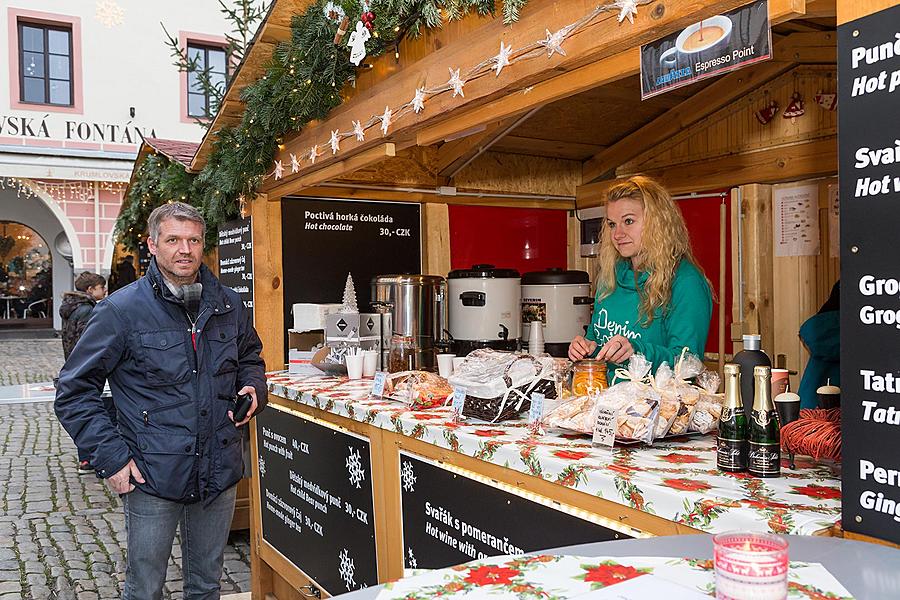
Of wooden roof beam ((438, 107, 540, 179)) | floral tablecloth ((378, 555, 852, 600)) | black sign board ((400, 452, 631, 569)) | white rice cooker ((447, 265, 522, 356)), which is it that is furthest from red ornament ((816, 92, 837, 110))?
floral tablecloth ((378, 555, 852, 600))

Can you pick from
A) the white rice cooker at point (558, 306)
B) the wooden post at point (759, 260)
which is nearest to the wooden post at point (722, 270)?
the wooden post at point (759, 260)

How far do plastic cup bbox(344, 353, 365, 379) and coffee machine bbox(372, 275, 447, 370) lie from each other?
148mm

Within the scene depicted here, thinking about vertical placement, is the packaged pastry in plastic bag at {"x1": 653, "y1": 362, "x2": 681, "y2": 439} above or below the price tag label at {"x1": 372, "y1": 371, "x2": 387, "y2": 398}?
above

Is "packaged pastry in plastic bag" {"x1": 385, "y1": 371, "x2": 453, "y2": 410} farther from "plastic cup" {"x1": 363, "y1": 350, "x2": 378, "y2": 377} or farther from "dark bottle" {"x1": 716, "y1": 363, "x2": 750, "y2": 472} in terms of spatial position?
"dark bottle" {"x1": 716, "y1": 363, "x2": 750, "y2": 472}

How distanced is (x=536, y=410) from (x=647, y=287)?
79 cm

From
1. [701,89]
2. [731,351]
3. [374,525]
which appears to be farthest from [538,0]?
[731,351]

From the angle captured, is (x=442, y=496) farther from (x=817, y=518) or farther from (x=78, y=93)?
(x=78, y=93)

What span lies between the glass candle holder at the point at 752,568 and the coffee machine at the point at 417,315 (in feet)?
9.55

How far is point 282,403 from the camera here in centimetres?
414

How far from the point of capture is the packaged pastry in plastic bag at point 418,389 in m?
2.97

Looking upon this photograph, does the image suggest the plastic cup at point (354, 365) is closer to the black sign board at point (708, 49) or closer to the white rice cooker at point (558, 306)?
the white rice cooker at point (558, 306)

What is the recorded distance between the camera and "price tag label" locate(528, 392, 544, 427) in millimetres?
2371

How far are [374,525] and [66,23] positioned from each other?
1560cm

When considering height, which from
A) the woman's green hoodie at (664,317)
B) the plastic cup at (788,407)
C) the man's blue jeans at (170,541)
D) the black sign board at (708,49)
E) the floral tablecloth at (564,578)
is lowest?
the man's blue jeans at (170,541)
